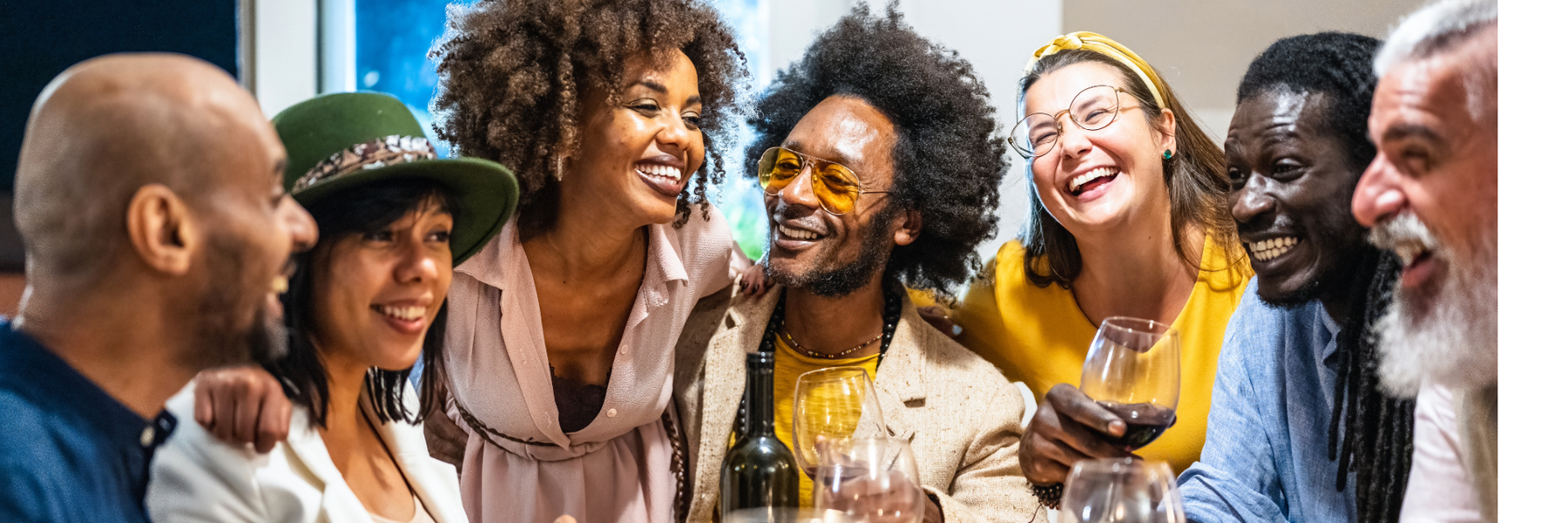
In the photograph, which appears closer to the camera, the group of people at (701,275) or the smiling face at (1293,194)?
the group of people at (701,275)

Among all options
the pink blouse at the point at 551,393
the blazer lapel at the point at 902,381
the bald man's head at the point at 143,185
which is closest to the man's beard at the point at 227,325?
the bald man's head at the point at 143,185

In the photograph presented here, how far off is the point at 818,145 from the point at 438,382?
101cm

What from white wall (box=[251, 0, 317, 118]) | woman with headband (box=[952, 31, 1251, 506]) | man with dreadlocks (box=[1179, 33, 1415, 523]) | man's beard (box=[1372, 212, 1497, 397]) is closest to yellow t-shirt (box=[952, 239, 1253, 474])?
woman with headband (box=[952, 31, 1251, 506])

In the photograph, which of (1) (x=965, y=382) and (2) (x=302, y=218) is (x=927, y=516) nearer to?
(1) (x=965, y=382)

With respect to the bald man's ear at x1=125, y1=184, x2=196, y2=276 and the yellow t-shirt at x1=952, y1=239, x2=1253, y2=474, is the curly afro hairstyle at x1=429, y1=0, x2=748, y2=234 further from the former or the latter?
the yellow t-shirt at x1=952, y1=239, x2=1253, y2=474

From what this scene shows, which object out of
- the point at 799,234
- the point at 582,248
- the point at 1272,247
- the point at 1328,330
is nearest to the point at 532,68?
Result: the point at 582,248

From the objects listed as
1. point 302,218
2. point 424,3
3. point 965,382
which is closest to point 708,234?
point 965,382

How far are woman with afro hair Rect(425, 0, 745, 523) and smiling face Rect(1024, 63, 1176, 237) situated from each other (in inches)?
27.0

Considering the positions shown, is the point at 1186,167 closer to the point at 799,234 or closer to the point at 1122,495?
the point at 799,234

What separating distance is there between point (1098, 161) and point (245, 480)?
163 centimetres

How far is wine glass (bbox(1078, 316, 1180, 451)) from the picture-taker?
1706mm

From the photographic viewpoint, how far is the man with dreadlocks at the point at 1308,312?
171 centimetres

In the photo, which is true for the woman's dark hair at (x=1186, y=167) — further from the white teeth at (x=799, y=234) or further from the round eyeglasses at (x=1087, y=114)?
the white teeth at (x=799, y=234)

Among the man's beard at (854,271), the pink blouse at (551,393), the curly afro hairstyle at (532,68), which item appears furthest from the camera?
the man's beard at (854,271)
